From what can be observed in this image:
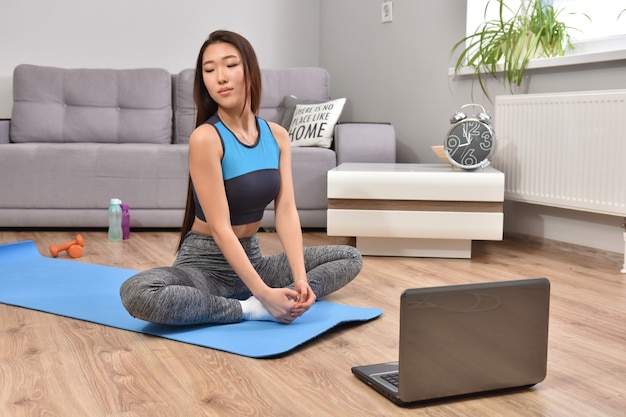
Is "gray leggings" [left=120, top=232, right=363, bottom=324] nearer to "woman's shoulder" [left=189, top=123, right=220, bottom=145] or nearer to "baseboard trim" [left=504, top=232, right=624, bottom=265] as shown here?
"woman's shoulder" [left=189, top=123, right=220, bottom=145]

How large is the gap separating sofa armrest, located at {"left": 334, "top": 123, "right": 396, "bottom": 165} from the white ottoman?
0.64 m

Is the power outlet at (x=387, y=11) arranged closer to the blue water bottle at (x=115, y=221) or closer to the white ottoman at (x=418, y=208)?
the white ottoman at (x=418, y=208)

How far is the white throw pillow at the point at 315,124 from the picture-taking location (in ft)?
13.5

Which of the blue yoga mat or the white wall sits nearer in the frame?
the blue yoga mat

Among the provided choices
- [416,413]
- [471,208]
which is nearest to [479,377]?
[416,413]

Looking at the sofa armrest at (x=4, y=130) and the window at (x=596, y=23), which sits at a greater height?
the window at (x=596, y=23)

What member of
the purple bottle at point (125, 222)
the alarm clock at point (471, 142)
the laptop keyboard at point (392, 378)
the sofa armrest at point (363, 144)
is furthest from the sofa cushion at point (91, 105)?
the laptop keyboard at point (392, 378)

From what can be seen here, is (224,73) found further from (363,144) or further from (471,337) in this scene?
(363,144)

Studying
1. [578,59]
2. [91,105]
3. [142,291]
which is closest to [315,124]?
[91,105]

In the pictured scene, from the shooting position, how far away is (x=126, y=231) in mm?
3814

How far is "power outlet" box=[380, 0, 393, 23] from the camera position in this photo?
4.64 meters

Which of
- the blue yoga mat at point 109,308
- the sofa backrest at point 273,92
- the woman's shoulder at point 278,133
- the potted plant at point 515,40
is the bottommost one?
the blue yoga mat at point 109,308

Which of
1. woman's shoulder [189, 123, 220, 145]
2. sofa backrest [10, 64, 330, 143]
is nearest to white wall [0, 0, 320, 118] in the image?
sofa backrest [10, 64, 330, 143]

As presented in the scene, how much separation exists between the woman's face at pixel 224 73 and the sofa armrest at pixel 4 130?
8.44ft
